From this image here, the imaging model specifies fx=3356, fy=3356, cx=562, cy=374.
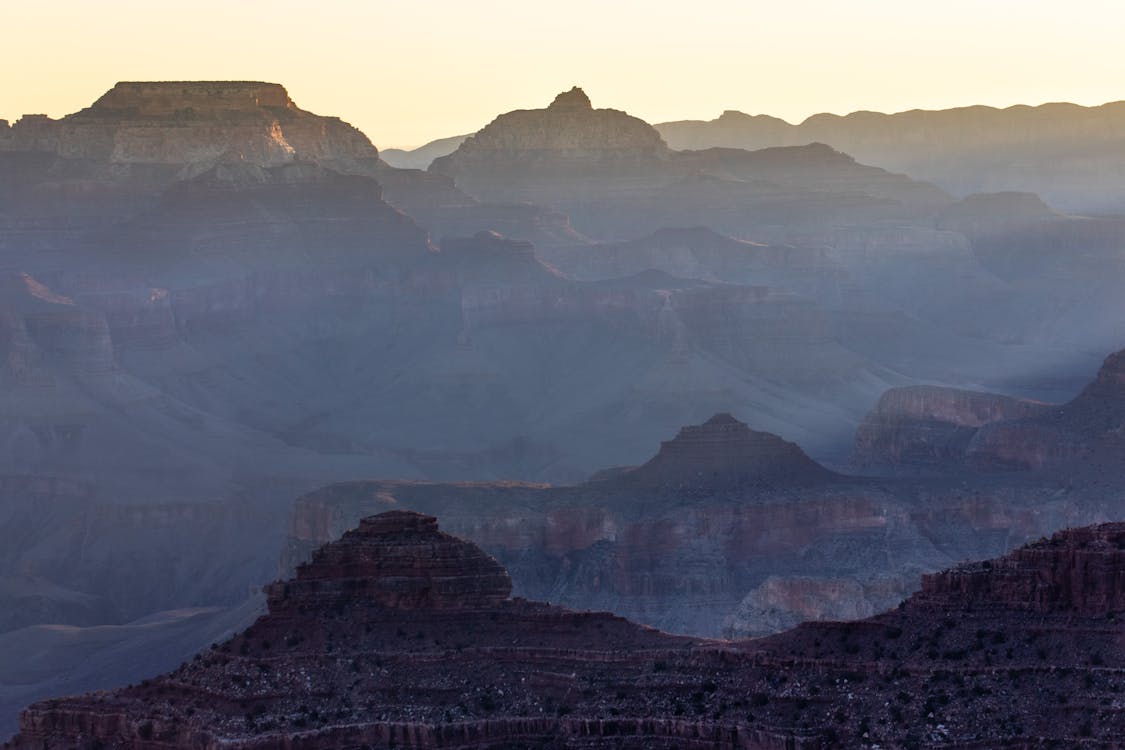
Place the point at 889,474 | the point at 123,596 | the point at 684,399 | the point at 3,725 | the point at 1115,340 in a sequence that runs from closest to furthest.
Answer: the point at 3,725 < the point at 889,474 < the point at 123,596 < the point at 684,399 < the point at 1115,340

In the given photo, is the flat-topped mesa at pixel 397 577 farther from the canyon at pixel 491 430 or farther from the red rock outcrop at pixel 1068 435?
the red rock outcrop at pixel 1068 435

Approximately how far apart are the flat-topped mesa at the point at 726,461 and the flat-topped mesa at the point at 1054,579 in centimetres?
5784

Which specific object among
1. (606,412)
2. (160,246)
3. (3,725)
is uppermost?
(160,246)

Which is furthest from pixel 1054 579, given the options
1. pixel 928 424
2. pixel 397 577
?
pixel 928 424

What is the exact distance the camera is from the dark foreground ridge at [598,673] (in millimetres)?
52562

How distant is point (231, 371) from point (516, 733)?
430 ft

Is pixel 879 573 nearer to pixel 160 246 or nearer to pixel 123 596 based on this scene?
pixel 123 596

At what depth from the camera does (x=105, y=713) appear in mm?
57438

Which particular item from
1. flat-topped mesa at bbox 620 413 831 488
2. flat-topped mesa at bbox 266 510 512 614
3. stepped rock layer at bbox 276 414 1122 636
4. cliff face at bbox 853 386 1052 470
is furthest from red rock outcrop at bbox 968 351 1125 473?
flat-topped mesa at bbox 266 510 512 614

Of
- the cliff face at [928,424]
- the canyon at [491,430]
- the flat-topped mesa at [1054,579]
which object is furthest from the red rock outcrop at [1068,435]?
the flat-topped mesa at [1054,579]

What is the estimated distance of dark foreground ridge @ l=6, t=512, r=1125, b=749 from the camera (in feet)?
172

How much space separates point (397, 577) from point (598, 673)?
5109mm

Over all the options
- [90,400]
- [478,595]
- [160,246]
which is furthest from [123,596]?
[478,595]

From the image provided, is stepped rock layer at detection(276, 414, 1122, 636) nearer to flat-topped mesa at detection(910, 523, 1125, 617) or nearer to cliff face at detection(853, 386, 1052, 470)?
cliff face at detection(853, 386, 1052, 470)
